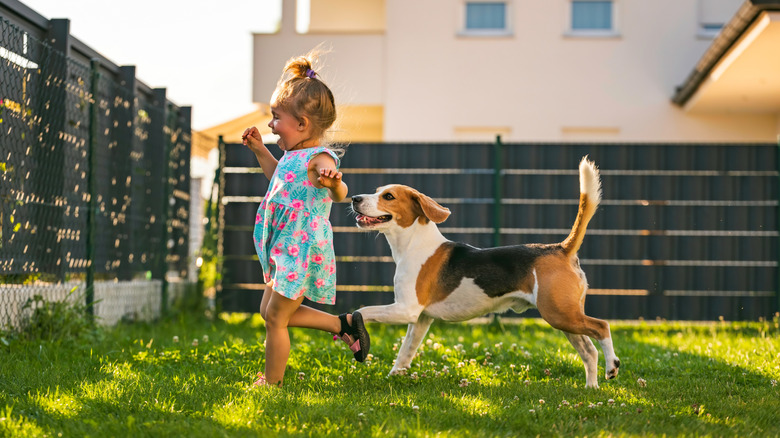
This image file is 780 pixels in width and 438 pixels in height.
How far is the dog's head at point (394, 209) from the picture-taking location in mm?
5168

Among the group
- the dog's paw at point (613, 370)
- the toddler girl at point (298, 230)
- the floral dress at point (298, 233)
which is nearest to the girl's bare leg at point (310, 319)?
the toddler girl at point (298, 230)

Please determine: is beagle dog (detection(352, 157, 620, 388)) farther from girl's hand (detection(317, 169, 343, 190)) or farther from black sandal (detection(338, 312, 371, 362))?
girl's hand (detection(317, 169, 343, 190))

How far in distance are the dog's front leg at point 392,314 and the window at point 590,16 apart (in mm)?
11252

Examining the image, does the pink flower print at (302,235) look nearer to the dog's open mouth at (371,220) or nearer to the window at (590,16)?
the dog's open mouth at (371,220)

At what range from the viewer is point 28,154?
6391 millimetres

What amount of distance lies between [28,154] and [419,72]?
9565 mm

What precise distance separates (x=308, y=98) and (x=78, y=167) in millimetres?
3465

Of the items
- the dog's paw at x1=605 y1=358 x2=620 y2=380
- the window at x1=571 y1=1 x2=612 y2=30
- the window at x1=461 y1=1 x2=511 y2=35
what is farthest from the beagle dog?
the window at x1=571 y1=1 x2=612 y2=30


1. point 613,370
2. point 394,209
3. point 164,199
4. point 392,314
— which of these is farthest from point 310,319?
point 164,199

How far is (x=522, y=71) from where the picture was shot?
1496 centimetres

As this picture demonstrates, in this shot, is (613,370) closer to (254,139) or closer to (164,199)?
(254,139)

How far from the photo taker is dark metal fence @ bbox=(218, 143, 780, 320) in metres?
9.41

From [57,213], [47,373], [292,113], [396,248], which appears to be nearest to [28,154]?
[57,213]

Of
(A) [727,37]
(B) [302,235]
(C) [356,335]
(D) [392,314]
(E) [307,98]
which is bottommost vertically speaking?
(C) [356,335]
